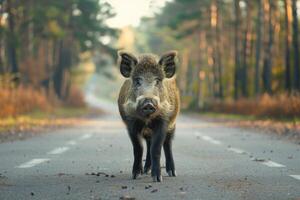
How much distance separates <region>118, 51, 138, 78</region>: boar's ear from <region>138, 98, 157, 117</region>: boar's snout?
Answer: 919mm

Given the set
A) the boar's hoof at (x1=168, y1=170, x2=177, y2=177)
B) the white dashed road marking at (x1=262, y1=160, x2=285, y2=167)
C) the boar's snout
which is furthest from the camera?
the white dashed road marking at (x1=262, y1=160, x2=285, y2=167)

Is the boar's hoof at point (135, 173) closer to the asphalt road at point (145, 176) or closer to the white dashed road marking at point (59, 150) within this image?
the asphalt road at point (145, 176)

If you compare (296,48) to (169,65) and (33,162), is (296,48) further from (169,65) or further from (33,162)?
(169,65)

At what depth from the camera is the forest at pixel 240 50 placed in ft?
129

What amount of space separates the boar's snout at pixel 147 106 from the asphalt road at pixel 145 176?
942 millimetres

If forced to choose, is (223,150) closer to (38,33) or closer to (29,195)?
(29,195)

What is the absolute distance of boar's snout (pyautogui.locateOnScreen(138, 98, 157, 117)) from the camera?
9.42 meters

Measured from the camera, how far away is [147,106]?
941cm

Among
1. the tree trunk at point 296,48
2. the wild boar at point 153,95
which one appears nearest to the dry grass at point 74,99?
the tree trunk at point 296,48

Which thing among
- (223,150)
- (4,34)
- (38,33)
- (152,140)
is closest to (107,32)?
(38,33)

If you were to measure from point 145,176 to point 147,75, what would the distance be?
173cm

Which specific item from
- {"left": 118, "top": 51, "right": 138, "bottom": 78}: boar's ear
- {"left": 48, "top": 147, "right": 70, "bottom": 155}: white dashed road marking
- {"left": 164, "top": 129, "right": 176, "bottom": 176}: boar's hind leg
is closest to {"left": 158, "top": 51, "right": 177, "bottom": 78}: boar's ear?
{"left": 118, "top": 51, "right": 138, "bottom": 78}: boar's ear

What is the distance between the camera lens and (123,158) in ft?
46.9

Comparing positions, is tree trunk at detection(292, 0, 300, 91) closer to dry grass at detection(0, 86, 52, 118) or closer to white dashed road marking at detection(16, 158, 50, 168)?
dry grass at detection(0, 86, 52, 118)
